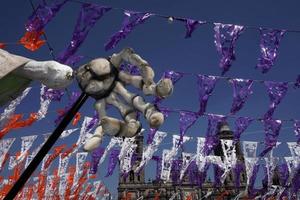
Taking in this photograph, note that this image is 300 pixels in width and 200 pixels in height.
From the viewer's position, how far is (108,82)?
56.1 inches

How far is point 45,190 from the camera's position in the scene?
23.2 metres

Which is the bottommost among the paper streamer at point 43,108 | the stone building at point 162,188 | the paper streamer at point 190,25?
the stone building at point 162,188

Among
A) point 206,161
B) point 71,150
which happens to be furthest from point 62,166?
point 206,161

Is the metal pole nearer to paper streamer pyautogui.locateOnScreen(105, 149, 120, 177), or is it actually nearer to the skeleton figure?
the skeleton figure

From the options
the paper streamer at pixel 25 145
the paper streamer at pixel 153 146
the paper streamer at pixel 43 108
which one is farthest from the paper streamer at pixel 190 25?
the paper streamer at pixel 25 145

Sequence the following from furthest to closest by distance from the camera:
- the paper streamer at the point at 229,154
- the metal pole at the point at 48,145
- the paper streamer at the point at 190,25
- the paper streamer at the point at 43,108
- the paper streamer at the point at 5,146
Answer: the paper streamer at the point at 229,154
the paper streamer at the point at 5,146
the paper streamer at the point at 43,108
the paper streamer at the point at 190,25
the metal pole at the point at 48,145

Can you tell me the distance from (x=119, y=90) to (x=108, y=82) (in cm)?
6

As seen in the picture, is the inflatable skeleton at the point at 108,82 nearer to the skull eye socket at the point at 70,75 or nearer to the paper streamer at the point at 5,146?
the skull eye socket at the point at 70,75

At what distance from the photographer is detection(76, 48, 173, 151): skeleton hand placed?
129cm

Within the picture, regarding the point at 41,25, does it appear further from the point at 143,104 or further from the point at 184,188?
the point at 184,188

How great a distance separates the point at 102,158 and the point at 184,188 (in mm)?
44092

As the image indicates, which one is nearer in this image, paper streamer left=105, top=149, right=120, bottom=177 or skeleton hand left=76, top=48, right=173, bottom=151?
skeleton hand left=76, top=48, right=173, bottom=151

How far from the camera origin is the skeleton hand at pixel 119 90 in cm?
129

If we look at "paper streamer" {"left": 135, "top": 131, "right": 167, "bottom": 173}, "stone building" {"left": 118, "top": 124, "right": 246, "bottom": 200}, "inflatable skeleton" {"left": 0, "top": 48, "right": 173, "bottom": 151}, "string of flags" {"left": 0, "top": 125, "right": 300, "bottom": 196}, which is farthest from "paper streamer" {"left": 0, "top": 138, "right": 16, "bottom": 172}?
"stone building" {"left": 118, "top": 124, "right": 246, "bottom": 200}
